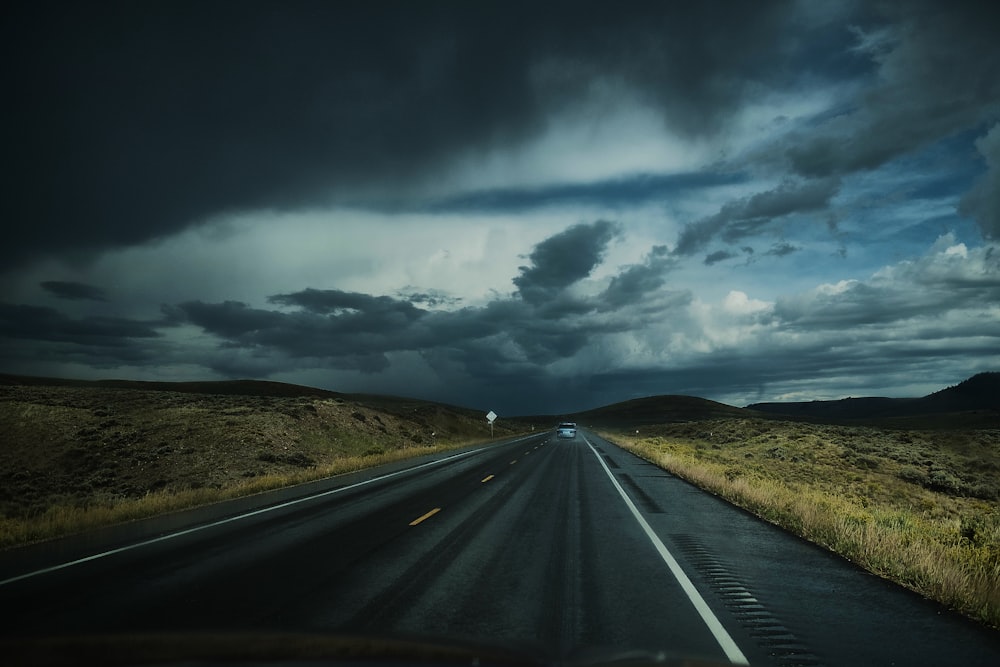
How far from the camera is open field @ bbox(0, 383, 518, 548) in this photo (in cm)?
1619

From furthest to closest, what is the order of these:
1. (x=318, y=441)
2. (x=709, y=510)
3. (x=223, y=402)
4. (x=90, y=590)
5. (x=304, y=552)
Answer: (x=223, y=402) → (x=318, y=441) → (x=709, y=510) → (x=304, y=552) → (x=90, y=590)

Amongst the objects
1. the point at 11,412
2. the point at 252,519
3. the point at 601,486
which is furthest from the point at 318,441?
the point at 252,519

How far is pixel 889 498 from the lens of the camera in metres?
22.3

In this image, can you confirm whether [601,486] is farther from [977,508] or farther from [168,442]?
[168,442]

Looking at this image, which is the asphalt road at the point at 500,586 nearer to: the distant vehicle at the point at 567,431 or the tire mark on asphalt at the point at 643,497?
the tire mark on asphalt at the point at 643,497

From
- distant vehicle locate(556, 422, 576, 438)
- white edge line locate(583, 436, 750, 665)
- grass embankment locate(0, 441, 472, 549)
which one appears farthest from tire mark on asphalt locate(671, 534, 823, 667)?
distant vehicle locate(556, 422, 576, 438)

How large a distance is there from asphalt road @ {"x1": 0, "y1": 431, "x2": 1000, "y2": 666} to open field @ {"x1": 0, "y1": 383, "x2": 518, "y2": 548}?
415cm

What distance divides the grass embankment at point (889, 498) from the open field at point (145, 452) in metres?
12.9

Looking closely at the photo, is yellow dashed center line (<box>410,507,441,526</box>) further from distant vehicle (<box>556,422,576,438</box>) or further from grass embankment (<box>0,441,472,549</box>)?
distant vehicle (<box>556,422,576,438</box>)

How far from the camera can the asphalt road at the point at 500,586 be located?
17.3 ft

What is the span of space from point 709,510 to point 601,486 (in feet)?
16.9

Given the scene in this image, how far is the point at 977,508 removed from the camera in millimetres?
20844

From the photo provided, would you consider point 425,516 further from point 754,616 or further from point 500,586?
point 754,616

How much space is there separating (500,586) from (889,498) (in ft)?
67.8
